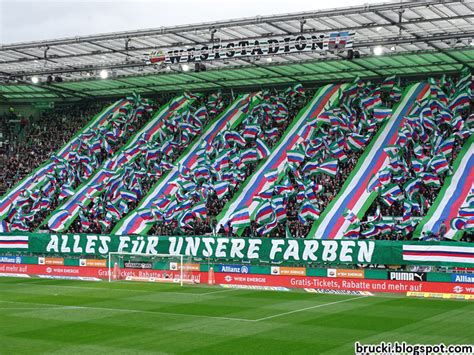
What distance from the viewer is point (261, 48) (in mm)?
42000

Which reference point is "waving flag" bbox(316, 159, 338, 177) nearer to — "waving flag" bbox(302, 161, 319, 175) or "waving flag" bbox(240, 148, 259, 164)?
"waving flag" bbox(302, 161, 319, 175)

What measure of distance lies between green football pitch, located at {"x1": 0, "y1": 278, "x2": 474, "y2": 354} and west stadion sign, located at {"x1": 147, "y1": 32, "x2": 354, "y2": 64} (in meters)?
13.0

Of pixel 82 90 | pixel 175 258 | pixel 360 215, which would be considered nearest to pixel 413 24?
pixel 360 215

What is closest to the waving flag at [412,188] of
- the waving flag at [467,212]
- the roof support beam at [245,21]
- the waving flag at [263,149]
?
the waving flag at [467,212]

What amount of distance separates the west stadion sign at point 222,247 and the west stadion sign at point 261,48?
10.1m

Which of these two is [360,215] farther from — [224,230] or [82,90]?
[82,90]

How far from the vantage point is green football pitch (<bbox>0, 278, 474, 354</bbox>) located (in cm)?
2164

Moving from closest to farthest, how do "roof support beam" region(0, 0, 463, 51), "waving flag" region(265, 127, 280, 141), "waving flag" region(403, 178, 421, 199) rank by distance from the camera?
1. "roof support beam" region(0, 0, 463, 51)
2. "waving flag" region(403, 178, 421, 199)
3. "waving flag" region(265, 127, 280, 141)

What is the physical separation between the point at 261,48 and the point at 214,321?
778 inches

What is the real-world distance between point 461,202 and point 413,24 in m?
10.4

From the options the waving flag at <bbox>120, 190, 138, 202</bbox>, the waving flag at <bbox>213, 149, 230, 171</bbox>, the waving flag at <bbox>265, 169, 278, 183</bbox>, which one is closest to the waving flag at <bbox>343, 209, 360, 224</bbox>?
the waving flag at <bbox>265, 169, 278, 183</bbox>

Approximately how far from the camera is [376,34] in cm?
4456

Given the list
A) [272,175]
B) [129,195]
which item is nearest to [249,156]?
[272,175]

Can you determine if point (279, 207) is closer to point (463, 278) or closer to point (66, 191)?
point (463, 278)
